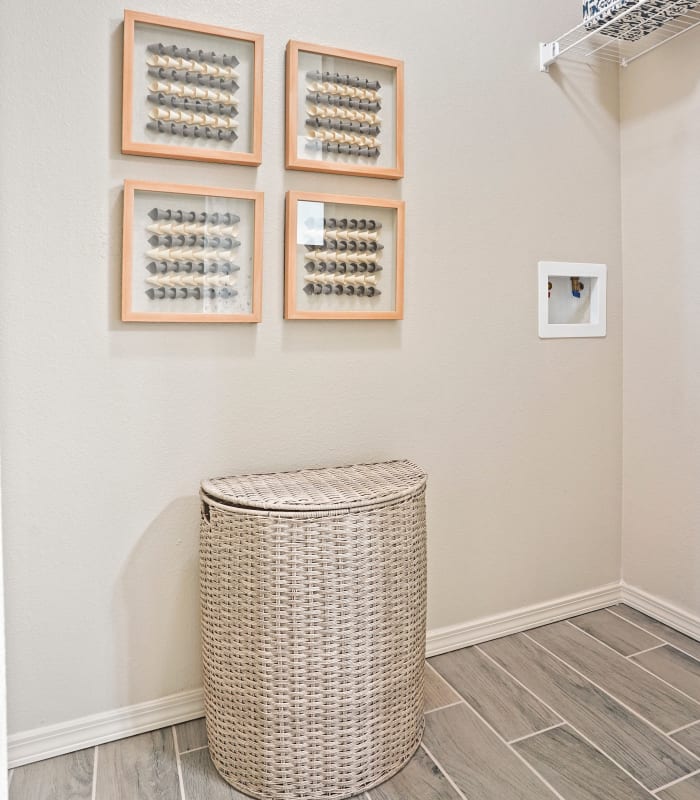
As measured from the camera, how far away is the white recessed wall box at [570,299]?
2.07 meters

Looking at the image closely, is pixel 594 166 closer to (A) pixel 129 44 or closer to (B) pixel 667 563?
(B) pixel 667 563

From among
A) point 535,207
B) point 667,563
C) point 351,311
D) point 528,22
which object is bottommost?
point 667,563

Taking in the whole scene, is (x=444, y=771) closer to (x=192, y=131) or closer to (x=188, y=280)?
(x=188, y=280)

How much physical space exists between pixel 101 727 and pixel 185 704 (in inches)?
8.2

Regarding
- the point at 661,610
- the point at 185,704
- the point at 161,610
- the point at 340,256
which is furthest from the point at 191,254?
the point at 661,610

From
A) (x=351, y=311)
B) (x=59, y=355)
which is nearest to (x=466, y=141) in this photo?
(x=351, y=311)

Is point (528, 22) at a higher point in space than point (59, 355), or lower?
higher

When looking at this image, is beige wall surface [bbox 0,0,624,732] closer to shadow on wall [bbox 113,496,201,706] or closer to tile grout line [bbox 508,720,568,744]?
shadow on wall [bbox 113,496,201,706]

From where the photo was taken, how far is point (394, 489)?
147 cm

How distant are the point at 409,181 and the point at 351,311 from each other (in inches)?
17.3

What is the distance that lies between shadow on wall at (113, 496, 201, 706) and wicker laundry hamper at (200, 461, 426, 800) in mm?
185

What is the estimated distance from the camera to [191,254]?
158 cm

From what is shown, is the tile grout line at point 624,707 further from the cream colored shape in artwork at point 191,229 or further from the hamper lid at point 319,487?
the cream colored shape in artwork at point 191,229

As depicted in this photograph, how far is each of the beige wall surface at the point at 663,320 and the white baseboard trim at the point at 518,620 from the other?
0.48ft
